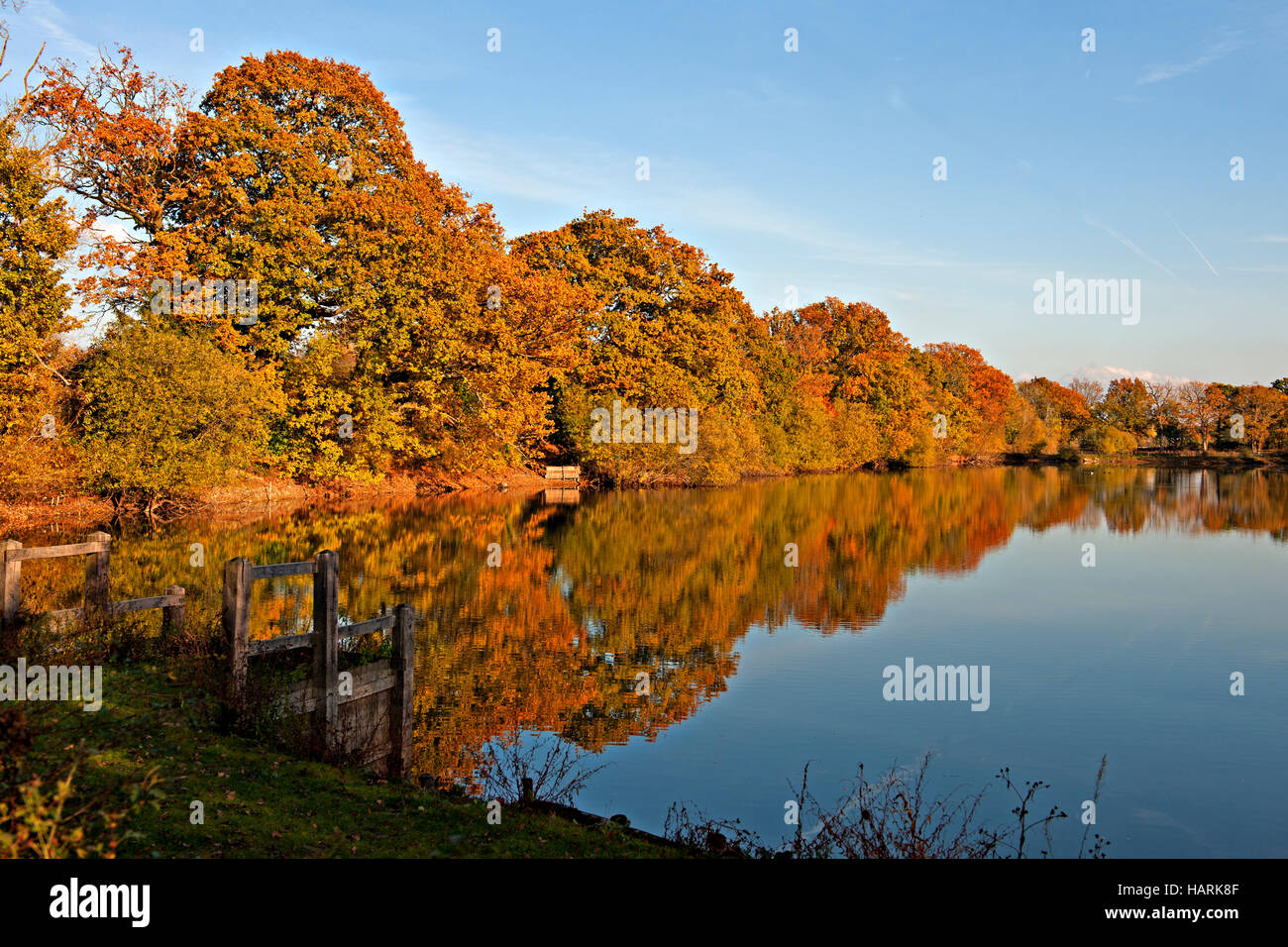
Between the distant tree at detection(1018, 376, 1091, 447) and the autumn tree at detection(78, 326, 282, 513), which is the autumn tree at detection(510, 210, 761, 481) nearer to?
the autumn tree at detection(78, 326, 282, 513)

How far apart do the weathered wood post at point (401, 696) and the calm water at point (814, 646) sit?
50cm

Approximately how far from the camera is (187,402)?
1278 inches

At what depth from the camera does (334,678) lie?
9.77m

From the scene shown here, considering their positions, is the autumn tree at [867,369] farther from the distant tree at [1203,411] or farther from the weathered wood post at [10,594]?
the weathered wood post at [10,594]

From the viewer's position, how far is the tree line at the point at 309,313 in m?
31.2

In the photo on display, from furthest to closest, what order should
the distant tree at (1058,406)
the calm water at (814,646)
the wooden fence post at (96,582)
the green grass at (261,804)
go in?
1. the distant tree at (1058,406)
2. the wooden fence post at (96,582)
3. the calm water at (814,646)
4. the green grass at (261,804)

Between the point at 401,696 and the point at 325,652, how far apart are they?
117cm

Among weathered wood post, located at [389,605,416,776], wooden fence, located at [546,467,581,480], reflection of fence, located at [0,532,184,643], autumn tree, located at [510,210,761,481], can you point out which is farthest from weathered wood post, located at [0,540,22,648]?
wooden fence, located at [546,467,581,480]

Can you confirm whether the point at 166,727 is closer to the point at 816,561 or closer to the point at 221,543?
the point at 221,543

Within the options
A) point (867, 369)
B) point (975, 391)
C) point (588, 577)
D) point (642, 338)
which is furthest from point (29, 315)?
point (975, 391)


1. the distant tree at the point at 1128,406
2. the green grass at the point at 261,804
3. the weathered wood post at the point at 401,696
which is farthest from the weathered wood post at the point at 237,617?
the distant tree at the point at 1128,406

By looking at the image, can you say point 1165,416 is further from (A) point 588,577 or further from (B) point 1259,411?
(A) point 588,577
